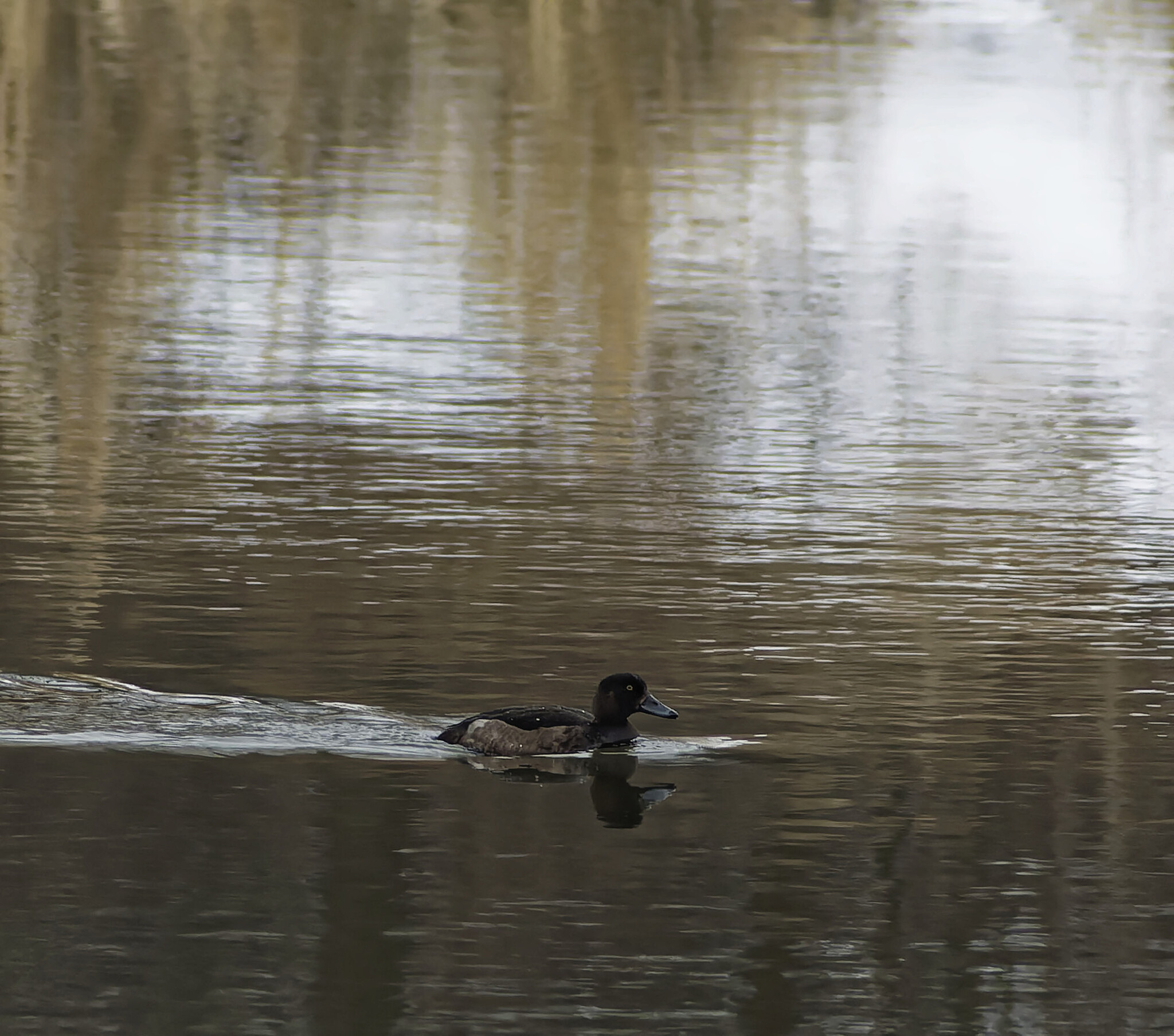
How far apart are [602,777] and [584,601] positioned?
408 centimetres

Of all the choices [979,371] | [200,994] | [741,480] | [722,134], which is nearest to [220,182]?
[722,134]

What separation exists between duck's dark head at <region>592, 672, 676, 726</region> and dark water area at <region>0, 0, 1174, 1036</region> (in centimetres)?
21

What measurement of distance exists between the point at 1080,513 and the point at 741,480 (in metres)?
2.82

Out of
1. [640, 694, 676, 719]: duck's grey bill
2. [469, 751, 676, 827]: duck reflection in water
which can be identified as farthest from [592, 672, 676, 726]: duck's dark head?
[469, 751, 676, 827]: duck reflection in water

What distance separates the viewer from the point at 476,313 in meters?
32.5

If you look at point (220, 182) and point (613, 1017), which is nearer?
point (613, 1017)

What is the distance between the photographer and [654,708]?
12.3 metres

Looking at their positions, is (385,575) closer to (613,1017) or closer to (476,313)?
(613,1017)

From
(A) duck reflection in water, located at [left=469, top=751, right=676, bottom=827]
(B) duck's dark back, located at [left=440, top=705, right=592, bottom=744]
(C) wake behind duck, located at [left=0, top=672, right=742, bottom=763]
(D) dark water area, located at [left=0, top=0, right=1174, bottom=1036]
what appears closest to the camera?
(D) dark water area, located at [left=0, top=0, right=1174, bottom=1036]

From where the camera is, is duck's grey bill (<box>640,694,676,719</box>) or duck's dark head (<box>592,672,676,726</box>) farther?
duck's grey bill (<box>640,694,676,719</box>)

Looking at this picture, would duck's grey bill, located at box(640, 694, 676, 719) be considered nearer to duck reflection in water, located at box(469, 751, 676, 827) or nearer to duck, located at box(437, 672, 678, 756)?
duck, located at box(437, 672, 678, 756)

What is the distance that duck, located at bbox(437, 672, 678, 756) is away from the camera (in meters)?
11.9

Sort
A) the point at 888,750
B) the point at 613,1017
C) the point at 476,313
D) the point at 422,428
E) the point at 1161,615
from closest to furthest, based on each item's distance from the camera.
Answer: the point at 613,1017, the point at 888,750, the point at 1161,615, the point at 422,428, the point at 476,313

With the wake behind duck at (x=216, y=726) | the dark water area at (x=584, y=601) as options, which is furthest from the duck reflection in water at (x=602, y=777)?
the wake behind duck at (x=216, y=726)
